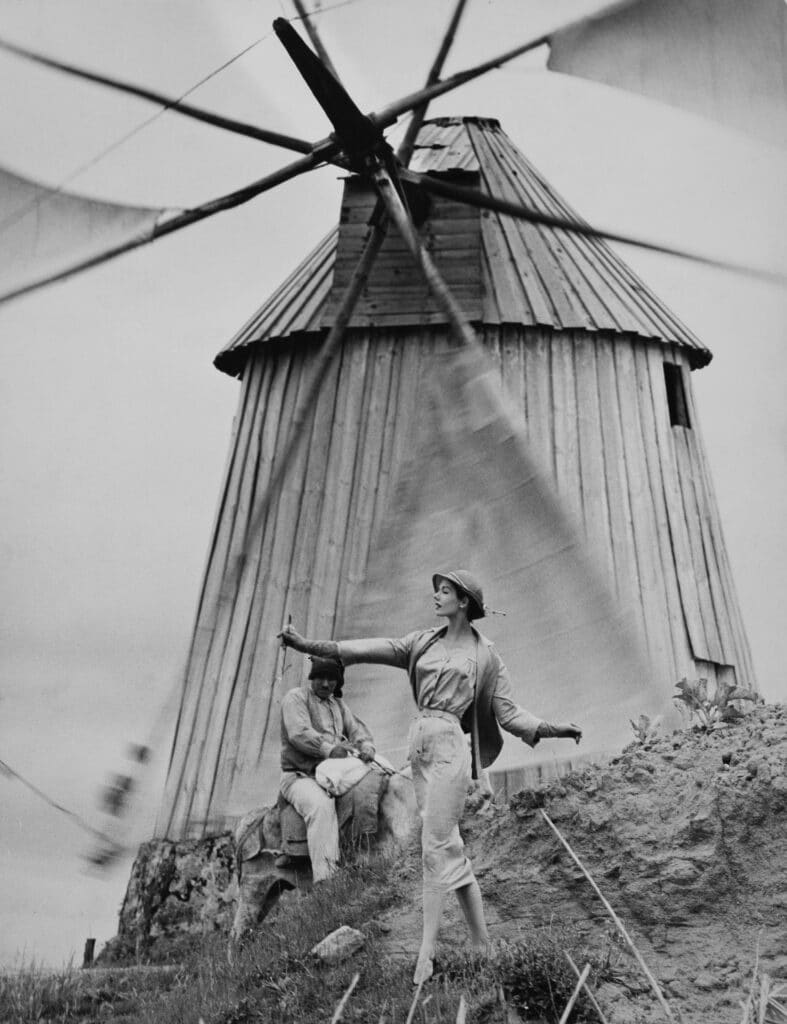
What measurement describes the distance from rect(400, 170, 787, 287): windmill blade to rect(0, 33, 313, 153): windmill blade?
3.11ft

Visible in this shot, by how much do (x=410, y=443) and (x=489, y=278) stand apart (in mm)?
1528

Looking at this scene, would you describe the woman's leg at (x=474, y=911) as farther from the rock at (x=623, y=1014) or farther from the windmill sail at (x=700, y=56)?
the windmill sail at (x=700, y=56)

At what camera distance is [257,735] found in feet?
29.6

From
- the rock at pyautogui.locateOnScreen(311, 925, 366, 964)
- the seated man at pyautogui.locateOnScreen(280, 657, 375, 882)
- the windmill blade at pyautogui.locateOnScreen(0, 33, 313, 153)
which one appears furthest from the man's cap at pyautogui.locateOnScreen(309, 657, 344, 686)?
the windmill blade at pyautogui.locateOnScreen(0, 33, 313, 153)

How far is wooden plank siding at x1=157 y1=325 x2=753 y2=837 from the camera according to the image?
912cm

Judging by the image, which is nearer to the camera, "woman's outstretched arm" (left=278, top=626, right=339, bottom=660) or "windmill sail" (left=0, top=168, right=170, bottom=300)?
"woman's outstretched arm" (left=278, top=626, right=339, bottom=660)

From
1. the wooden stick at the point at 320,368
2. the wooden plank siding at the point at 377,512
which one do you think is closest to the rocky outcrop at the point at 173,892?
the wooden plank siding at the point at 377,512

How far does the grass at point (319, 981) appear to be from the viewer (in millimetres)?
4367

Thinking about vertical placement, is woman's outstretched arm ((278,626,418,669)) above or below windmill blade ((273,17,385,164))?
below

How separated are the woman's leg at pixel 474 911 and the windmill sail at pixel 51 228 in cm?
702

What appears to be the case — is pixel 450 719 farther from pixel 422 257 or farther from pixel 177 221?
pixel 177 221

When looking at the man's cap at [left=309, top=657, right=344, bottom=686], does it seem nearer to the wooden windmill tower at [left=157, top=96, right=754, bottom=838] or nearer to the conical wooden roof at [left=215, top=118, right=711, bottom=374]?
the wooden windmill tower at [left=157, top=96, right=754, bottom=838]

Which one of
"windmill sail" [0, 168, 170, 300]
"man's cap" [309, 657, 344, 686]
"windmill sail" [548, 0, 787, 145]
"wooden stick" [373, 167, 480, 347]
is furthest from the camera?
"windmill sail" [0, 168, 170, 300]

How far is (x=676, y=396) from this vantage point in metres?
10.4
